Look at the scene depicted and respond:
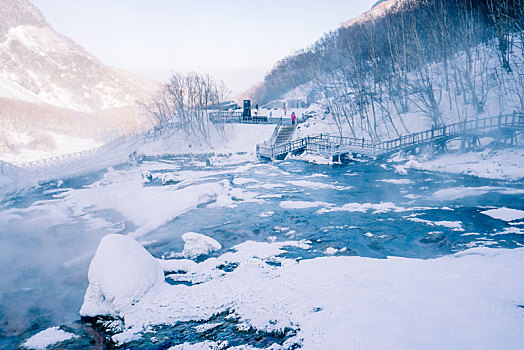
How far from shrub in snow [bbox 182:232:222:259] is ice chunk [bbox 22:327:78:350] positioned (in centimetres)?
509

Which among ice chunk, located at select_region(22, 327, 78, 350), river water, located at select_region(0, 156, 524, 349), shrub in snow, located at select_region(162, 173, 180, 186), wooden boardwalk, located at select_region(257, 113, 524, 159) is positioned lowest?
ice chunk, located at select_region(22, 327, 78, 350)

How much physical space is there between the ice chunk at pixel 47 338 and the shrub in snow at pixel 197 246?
5089mm

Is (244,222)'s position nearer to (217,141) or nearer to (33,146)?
(217,141)

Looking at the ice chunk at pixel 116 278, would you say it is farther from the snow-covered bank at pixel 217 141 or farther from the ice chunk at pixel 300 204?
the snow-covered bank at pixel 217 141

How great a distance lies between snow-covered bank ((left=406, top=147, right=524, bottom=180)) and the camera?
2148 cm

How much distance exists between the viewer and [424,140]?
29391 millimetres

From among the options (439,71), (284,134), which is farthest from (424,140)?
(284,134)

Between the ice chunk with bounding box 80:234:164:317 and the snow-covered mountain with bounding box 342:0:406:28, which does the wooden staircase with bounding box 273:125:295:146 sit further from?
the snow-covered mountain with bounding box 342:0:406:28

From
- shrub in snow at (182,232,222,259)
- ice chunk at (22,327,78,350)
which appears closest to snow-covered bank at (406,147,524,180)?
shrub in snow at (182,232,222,259)

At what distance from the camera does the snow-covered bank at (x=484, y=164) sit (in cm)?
2148

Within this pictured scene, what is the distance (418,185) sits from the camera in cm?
2195

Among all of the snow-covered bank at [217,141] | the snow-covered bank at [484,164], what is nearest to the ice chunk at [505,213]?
the snow-covered bank at [484,164]

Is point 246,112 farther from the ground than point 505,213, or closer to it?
farther from the ground

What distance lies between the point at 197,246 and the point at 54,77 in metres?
202
